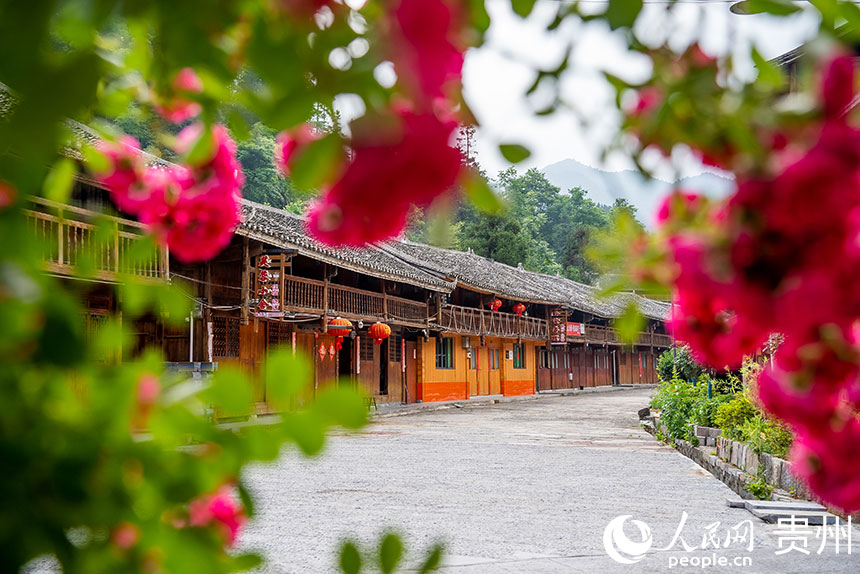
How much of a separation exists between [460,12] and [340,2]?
196mm

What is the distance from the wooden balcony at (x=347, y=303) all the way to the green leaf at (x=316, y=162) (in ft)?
46.6

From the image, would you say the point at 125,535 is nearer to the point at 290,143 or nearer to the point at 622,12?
the point at 290,143

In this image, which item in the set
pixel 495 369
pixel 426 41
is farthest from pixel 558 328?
pixel 426 41

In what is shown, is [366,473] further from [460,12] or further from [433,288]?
[433,288]

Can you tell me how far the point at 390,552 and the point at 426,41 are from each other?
0.55 meters

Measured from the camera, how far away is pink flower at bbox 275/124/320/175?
77cm

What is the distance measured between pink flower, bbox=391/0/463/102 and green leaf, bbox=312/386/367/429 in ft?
0.98

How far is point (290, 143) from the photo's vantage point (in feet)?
2.96

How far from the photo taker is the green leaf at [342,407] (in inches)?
29.4

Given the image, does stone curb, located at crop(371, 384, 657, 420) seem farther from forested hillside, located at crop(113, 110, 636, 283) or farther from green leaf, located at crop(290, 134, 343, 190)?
green leaf, located at crop(290, 134, 343, 190)

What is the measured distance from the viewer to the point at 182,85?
3.24 ft

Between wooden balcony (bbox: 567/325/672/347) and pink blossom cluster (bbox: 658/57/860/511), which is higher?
wooden balcony (bbox: 567/325/672/347)

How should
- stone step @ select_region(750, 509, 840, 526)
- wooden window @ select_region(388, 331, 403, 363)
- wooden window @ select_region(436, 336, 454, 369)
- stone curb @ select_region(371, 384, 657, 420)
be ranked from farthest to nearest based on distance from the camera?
1. wooden window @ select_region(436, 336, 454, 369)
2. wooden window @ select_region(388, 331, 403, 363)
3. stone curb @ select_region(371, 384, 657, 420)
4. stone step @ select_region(750, 509, 840, 526)

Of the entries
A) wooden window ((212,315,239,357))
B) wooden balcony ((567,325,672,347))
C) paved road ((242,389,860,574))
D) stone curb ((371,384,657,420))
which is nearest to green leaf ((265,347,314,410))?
paved road ((242,389,860,574))
